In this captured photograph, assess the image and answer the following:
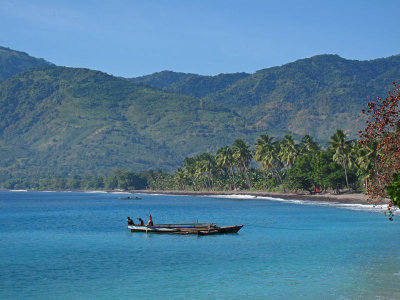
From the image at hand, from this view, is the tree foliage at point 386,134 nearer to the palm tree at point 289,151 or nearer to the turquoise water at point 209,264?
the turquoise water at point 209,264

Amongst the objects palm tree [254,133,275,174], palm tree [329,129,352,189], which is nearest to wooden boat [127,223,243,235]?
palm tree [329,129,352,189]

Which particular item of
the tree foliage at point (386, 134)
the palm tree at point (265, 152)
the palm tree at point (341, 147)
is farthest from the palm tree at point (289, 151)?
the tree foliage at point (386, 134)

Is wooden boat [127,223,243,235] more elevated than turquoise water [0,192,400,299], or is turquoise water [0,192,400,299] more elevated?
wooden boat [127,223,243,235]

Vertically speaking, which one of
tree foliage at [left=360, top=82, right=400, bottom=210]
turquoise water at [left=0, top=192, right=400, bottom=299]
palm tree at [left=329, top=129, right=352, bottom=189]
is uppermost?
palm tree at [left=329, top=129, right=352, bottom=189]

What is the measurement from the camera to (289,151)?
16650 cm

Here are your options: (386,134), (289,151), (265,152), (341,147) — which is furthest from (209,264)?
(265,152)

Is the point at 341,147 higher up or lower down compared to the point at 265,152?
lower down

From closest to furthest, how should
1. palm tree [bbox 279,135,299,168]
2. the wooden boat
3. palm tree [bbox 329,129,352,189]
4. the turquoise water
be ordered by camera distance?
the turquoise water → the wooden boat → palm tree [bbox 329,129,352,189] → palm tree [bbox 279,135,299,168]

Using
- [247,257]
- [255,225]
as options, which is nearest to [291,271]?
[247,257]

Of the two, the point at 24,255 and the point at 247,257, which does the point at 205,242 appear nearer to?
the point at 247,257

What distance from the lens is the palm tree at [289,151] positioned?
16404cm

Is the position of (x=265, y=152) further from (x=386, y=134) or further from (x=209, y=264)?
(x=386, y=134)

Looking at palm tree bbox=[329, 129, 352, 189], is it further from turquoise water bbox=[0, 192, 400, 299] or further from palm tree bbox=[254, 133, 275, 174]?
turquoise water bbox=[0, 192, 400, 299]

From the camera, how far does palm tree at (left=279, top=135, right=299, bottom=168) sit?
16404cm
